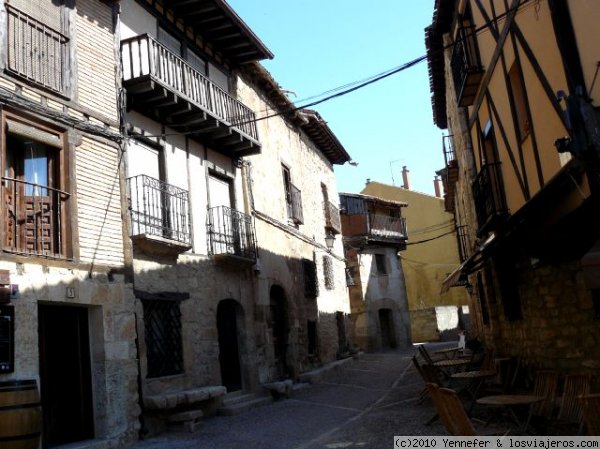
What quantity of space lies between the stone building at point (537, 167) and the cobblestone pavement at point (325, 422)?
2.07m

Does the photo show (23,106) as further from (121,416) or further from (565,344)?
(565,344)

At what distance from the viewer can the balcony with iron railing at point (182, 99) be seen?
941 cm

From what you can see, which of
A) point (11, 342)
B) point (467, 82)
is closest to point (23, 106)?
point (11, 342)

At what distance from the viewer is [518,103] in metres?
8.03

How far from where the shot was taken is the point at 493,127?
9.47 metres

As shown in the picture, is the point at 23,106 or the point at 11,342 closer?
the point at 11,342

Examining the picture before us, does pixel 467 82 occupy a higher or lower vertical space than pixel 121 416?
higher

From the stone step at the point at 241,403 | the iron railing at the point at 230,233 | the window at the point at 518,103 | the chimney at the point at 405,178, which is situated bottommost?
the stone step at the point at 241,403

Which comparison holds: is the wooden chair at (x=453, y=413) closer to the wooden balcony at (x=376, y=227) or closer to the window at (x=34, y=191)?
the window at (x=34, y=191)

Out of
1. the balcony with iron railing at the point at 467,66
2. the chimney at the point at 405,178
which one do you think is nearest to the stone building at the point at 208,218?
the balcony with iron railing at the point at 467,66

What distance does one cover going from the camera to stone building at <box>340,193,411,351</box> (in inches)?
1063

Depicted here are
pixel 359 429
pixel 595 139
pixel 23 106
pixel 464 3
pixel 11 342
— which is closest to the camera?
pixel 595 139

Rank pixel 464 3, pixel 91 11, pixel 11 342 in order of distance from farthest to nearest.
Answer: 1. pixel 464 3
2. pixel 91 11
3. pixel 11 342

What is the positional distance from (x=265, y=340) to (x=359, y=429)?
4.95 meters
